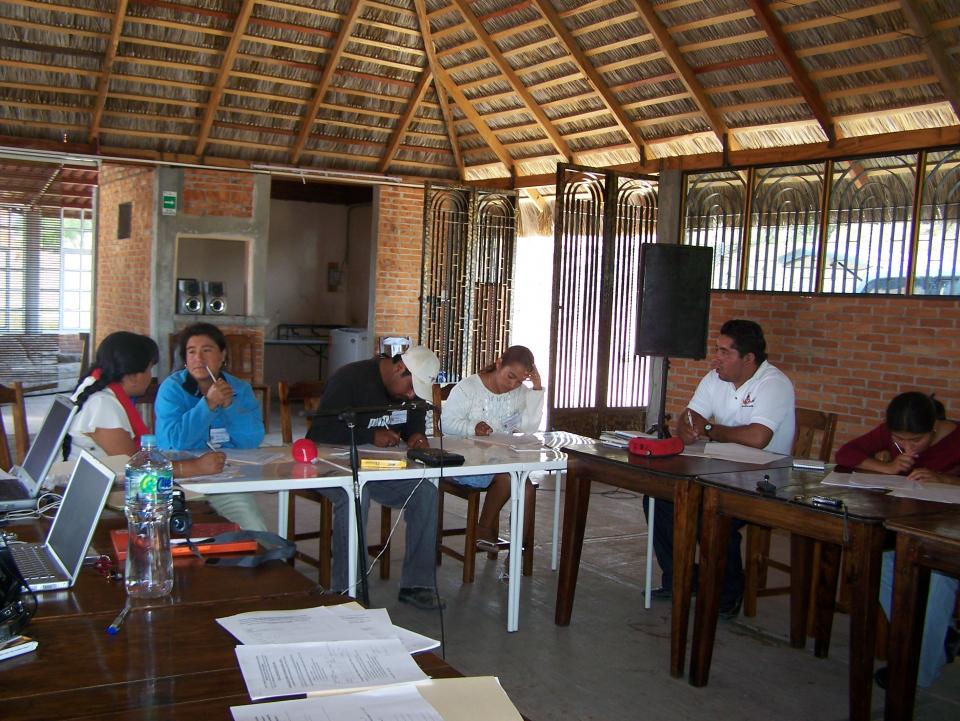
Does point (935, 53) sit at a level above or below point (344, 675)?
above

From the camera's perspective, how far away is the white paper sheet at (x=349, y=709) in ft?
5.13

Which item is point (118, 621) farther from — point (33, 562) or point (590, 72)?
point (590, 72)

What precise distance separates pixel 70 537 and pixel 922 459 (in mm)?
A: 3276

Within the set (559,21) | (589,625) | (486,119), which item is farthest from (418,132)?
(589,625)

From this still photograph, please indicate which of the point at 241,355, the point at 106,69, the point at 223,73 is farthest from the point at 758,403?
the point at 106,69

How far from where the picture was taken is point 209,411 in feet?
13.4

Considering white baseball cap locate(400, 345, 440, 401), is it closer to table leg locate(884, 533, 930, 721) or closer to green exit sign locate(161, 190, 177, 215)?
table leg locate(884, 533, 930, 721)

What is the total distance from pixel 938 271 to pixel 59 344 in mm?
9844

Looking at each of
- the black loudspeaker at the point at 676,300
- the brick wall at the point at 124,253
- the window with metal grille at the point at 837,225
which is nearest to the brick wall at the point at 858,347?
the window with metal grille at the point at 837,225

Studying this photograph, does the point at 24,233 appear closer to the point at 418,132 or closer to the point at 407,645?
the point at 418,132

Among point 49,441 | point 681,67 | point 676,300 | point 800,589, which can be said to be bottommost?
point 800,589

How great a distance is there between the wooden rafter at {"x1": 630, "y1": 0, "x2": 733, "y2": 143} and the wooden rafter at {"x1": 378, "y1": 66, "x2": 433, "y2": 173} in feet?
9.36

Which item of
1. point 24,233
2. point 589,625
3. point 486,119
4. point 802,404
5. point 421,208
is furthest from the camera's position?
point 24,233

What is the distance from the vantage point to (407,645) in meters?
1.91
